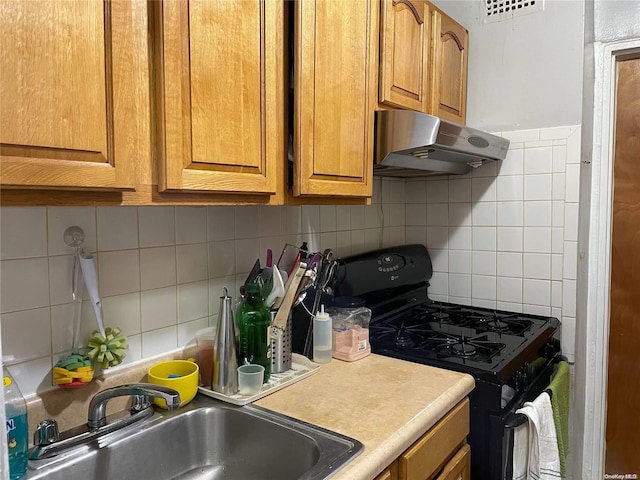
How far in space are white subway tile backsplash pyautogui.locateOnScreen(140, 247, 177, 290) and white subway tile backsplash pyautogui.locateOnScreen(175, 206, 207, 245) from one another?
0.15ft

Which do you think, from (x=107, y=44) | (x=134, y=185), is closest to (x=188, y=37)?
(x=107, y=44)

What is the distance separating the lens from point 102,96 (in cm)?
79

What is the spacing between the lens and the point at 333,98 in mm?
1271

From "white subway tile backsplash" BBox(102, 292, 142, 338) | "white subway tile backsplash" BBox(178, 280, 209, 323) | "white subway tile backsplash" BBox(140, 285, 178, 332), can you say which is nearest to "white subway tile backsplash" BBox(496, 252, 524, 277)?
Result: "white subway tile backsplash" BBox(178, 280, 209, 323)

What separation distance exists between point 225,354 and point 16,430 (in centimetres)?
47

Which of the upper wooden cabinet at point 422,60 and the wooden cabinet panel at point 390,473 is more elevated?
the upper wooden cabinet at point 422,60

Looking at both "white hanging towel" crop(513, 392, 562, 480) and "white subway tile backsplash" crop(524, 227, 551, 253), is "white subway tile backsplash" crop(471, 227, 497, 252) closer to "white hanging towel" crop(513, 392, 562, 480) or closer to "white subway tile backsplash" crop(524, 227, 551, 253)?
"white subway tile backsplash" crop(524, 227, 551, 253)

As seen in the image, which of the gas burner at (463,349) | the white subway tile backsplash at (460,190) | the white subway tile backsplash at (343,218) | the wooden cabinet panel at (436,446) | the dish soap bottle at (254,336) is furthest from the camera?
the white subway tile backsplash at (460,190)

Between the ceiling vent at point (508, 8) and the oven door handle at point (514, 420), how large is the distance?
157 centimetres

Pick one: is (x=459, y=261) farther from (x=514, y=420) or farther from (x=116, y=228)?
(x=116, y=228)

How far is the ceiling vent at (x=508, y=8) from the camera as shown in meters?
1.93

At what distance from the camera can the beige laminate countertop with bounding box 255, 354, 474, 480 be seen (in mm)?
991

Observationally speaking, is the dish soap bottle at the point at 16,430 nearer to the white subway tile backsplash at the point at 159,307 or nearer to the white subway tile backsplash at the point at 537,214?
the white subway tile backsplash at the point at 159,307

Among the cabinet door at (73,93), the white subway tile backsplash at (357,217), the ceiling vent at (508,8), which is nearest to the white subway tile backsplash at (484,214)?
the white subway tile backsplash at (357,217)
